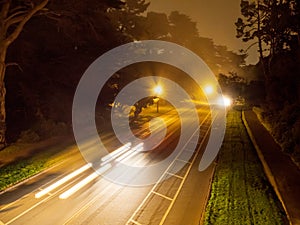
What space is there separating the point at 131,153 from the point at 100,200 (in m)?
7.44

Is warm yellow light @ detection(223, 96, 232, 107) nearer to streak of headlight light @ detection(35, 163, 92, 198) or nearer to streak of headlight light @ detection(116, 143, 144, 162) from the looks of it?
streak of headlight light @ detection(116, 143, 144, 162)

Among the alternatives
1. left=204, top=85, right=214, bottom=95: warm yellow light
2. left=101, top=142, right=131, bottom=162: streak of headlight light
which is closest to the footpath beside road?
left=101, top=142, right=131, bottom=162: streak of headlight light

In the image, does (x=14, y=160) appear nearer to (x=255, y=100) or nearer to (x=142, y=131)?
(x=142, y=131)

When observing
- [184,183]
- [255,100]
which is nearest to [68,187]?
[184,183]

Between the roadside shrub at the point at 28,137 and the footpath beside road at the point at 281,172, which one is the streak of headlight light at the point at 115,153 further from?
the footpath beside road at the point at 281,172

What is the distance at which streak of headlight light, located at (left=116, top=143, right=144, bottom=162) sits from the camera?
58.6ft

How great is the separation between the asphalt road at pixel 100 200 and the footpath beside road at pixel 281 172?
2880 mm

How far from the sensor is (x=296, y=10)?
2870 centimetres

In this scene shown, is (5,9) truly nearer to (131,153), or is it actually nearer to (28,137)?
(28,137)

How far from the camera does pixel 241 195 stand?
40.0 feet

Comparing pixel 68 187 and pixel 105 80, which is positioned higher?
pixel 105 80

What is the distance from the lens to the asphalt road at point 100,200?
10570 millimetres

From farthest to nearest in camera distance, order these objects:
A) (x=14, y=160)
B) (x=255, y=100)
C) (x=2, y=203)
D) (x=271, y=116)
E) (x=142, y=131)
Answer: (x=255, y=100), (x=271, y=116), (x=142, y=131), (x=14, y=160), (x=2, y=203)

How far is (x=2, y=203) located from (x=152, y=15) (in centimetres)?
5440
